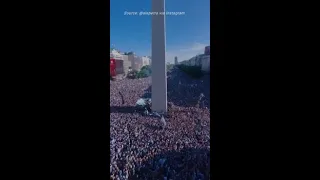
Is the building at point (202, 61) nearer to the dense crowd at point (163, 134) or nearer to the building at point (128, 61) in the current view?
the dense crowd at point (163, 134)

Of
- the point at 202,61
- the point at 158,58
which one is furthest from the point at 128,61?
the point at 202,61

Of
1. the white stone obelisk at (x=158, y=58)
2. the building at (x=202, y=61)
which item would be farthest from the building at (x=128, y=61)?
the building at (x=202, y=61)

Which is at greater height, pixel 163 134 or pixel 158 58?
pixel 158 58

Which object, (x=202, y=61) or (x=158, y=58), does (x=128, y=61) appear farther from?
(x=202, y=61)

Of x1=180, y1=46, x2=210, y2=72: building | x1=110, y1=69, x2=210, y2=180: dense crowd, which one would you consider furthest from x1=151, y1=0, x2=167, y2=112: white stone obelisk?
x1=180, y1=46, x2=210, y2=72: building
